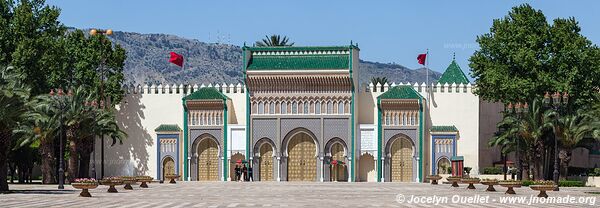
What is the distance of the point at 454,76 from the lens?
77875mm

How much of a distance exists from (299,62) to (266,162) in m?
6.83

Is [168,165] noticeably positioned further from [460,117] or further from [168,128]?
[460,117]

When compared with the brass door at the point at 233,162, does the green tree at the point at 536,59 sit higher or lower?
higher

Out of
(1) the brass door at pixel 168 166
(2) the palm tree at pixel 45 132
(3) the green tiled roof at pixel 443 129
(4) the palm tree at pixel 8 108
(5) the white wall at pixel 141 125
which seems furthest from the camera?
(5) the white wall at pixel 141 125

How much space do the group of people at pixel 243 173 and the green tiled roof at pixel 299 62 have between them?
21.1 feet

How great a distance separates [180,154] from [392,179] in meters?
14.0

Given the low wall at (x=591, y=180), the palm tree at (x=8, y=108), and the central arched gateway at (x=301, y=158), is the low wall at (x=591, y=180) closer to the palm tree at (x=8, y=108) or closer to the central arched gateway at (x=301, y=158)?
the central arched gateway at (x=301, y=158)

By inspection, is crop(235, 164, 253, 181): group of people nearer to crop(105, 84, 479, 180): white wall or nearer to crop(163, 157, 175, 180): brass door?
crop(105, 84, 479, 180): white wall

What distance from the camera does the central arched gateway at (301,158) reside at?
76562mm

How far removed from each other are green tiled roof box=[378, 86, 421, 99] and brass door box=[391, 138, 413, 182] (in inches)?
109

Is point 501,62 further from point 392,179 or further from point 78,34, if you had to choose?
point 78,34

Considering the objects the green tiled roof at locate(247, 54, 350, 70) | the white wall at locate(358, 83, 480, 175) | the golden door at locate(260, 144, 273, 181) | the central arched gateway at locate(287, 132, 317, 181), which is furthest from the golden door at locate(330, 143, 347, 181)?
the green tiled roof at locate(247, 54, 350, 70)

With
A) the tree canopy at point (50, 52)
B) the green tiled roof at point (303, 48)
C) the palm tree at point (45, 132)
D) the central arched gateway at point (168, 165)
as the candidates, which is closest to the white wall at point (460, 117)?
the green tiled roof at point (303, 48)

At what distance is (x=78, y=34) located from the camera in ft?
253
